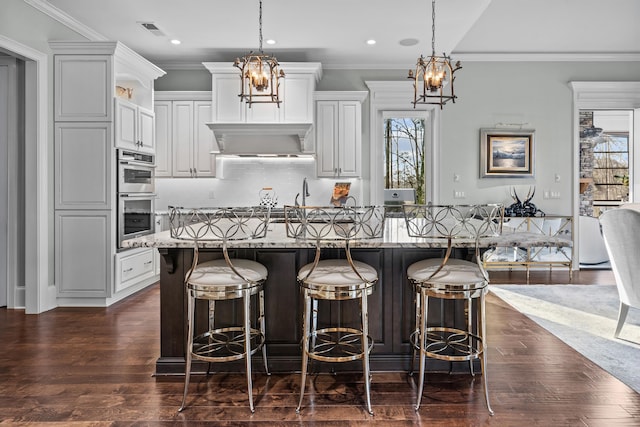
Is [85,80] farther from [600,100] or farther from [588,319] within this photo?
[600,100]

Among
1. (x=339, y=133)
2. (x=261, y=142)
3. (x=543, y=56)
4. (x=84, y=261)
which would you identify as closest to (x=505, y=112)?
(x=543, y=56)

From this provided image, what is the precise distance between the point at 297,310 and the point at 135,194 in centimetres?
282

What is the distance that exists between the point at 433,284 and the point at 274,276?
0.97m

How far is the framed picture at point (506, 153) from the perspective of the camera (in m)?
6.18

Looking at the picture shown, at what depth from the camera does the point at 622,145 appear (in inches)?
341

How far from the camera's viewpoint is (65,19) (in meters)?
4.46

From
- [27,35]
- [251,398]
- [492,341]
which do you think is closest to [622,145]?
[492,341]

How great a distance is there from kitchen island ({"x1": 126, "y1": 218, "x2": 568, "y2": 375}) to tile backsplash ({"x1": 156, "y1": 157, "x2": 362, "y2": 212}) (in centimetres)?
352

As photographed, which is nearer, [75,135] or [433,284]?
[433,284]

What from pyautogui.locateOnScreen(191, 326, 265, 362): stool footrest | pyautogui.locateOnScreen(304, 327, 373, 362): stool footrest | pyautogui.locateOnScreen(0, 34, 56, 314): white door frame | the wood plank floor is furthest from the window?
pyautogui.locateOnScreen(0, 34, 56, 314): white door frame

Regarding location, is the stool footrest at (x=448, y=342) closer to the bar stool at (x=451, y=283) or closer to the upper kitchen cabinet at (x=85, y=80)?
the bar stool at (x=451, y=283)

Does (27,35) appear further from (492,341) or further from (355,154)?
(492,341)

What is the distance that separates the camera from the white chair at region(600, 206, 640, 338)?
3.12 metres

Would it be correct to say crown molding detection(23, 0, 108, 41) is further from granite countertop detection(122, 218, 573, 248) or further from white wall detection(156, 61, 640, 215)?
granite countertop detection(122, 218, 573, 248)
